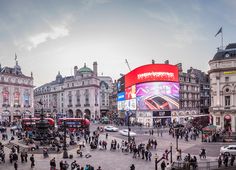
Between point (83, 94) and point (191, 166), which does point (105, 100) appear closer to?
point (83, 94)

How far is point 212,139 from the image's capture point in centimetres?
4338

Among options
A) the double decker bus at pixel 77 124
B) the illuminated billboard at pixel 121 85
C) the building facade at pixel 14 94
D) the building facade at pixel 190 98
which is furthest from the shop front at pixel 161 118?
the building facade at pixel 14 94

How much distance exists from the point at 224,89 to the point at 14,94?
69137 mm

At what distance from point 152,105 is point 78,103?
41.6m

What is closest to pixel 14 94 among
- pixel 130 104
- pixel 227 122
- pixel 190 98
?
Answer: pixel 130 104

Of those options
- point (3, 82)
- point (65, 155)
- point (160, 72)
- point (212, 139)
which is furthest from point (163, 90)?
point (3, 82)

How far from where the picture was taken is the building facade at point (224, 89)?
5297 centimetres

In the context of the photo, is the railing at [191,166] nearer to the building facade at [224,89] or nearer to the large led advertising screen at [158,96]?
the building facade at [224,89]

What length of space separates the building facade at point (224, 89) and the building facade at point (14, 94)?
65.3 meters

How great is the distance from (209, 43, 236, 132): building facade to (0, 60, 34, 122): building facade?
2572 inches

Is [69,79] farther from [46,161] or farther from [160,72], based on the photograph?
[46,161]

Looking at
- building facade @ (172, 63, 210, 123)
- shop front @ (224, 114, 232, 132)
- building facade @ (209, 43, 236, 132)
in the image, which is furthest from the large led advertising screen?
shop front @ (224, 114, 232, 132)

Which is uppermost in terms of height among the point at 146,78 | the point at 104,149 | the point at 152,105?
the point at 146,78

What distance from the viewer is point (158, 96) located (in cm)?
7406
